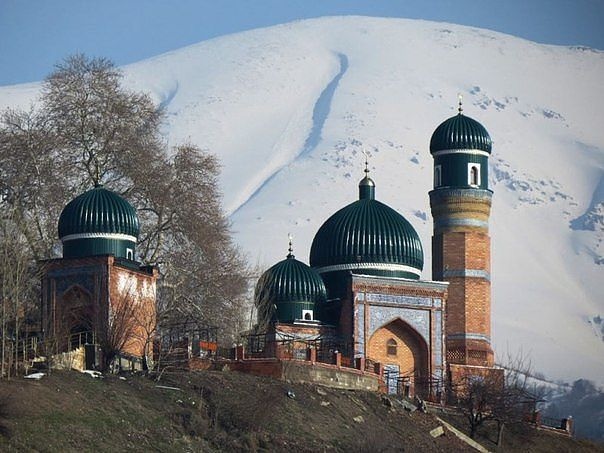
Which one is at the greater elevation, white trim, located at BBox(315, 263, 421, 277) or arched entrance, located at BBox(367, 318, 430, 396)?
white trim, located at BBox(315, 263, 421, 277)

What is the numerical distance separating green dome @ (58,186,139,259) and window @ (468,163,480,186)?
17.0 metres

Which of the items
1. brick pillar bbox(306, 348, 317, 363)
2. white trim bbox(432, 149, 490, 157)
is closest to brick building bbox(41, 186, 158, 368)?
brick pillar bbox(306, 348, 317, 363)

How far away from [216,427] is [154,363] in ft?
25.0

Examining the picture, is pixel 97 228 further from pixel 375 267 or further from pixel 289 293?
pixel 375 267

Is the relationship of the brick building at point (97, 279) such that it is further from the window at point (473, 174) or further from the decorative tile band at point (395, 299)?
the window at point (473, 174)

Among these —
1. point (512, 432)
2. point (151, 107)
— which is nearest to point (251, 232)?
point (151, 107)

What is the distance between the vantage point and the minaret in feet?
257

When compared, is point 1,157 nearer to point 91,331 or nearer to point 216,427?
point 91,331

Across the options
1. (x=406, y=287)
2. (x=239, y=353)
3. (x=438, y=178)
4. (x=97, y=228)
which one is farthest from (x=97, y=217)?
(x=438, y=178)

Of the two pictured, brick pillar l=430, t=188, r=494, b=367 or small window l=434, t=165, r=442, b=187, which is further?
small window l=434, t=165, r=442, b=187

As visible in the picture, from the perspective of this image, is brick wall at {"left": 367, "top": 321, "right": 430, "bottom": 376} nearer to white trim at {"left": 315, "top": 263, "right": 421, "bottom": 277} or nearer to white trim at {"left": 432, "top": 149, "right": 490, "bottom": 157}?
white trim at {"left": 315, "top": 263, "right": 421, "bottom": 277}

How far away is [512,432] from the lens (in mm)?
72688

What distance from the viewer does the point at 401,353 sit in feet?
245

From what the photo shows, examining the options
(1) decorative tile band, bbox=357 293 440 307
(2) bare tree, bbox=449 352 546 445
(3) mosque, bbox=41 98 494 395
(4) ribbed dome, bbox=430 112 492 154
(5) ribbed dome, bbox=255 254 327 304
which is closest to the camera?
(3) mosque, bbox=41 98 494 395
